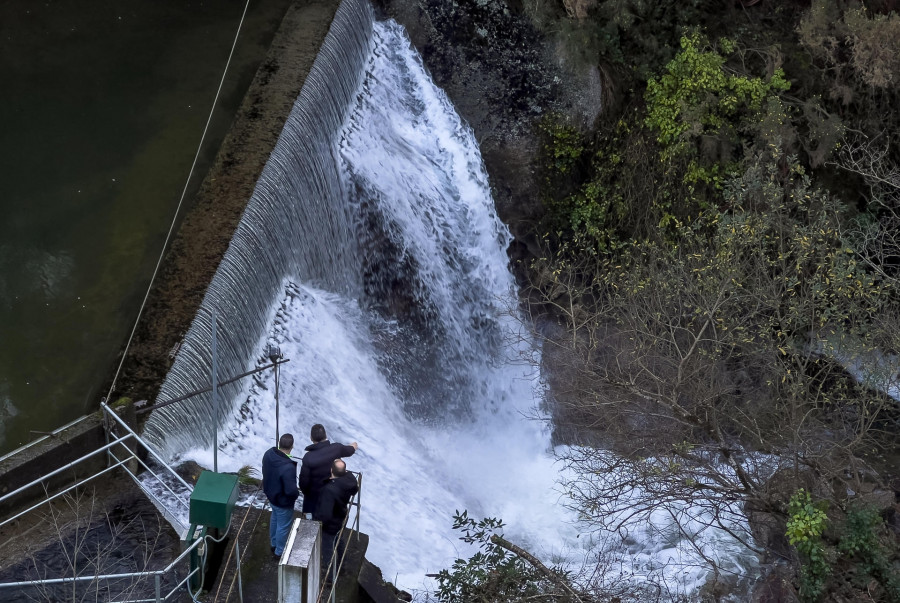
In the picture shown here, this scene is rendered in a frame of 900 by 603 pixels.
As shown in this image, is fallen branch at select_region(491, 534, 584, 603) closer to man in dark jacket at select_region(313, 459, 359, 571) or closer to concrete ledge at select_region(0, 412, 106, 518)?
man in dark jacket at select_region(313, 459, 359, 571)

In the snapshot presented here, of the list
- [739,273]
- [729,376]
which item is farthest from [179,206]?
[729,376]

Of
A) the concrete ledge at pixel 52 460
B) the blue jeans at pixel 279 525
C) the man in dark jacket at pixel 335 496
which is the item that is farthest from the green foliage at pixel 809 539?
the concrete ledge at pixel 52 460

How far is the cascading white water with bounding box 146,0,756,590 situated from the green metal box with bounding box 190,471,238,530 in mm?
1405

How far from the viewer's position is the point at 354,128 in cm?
1227

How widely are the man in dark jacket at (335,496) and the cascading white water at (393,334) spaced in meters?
Result: 1.50

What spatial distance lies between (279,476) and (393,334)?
16.1 feet

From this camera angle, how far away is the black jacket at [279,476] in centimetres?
697

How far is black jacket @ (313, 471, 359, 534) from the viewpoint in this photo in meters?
7.14

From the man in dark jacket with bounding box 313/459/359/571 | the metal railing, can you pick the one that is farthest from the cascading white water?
the man in dark jacket with bounding box 313/459/359/571

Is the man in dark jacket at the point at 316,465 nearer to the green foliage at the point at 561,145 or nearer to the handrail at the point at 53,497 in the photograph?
the handrail at the point at 53,497

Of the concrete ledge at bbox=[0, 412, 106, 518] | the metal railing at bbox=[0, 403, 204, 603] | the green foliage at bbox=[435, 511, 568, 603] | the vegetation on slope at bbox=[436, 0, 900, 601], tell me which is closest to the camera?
the metal railing at bbox=[0, 403, 204, 603]

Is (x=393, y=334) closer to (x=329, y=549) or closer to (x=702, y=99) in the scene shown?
(x=329, y=549)

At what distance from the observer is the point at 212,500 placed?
6.56 meters

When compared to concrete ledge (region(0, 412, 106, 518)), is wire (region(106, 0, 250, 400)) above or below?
above
